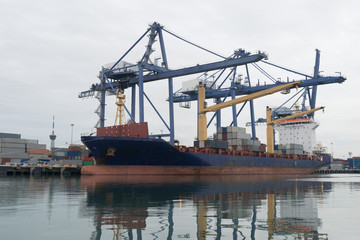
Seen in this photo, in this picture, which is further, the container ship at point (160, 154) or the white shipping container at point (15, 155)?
the white shipping container at point (15, 155)

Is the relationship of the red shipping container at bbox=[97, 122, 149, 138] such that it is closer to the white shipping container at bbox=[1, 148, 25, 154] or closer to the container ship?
the container ship

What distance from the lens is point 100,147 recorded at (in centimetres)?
3600

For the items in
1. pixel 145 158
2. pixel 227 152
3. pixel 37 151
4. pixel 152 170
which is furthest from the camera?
pixel 37 151

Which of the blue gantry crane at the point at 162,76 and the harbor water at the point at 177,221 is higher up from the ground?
the blue gantry crane at the point at 162,76

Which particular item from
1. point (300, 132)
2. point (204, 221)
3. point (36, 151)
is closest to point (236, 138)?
point (300, 132)

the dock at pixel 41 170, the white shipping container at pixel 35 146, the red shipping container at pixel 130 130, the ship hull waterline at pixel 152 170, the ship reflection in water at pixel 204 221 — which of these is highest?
the red shipping container at pixel 130 130

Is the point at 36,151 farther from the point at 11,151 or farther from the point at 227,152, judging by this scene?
the point at 227,152

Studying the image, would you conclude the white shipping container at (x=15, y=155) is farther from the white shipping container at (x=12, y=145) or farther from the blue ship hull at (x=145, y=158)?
the blue ship hull at (x=145, y=158)

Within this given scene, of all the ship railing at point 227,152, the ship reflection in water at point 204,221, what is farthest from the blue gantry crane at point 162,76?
the ship reflection in water at point 204,221

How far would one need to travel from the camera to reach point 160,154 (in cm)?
3694

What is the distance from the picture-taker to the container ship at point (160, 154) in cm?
3562

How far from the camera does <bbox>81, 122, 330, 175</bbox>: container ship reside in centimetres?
3562

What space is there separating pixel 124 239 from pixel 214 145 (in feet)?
123

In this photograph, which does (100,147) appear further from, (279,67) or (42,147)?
(42,147)
